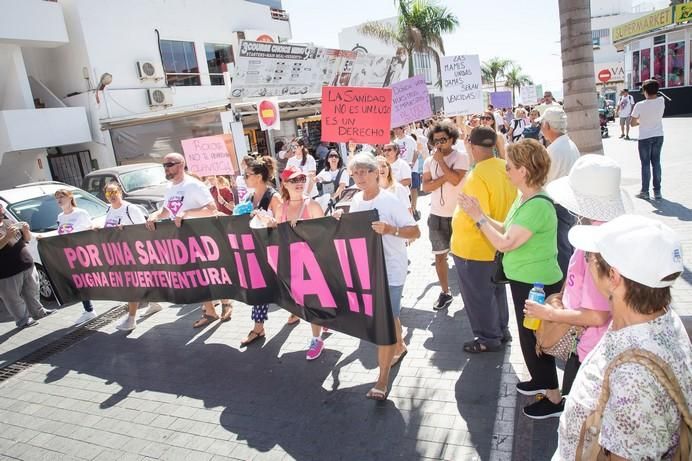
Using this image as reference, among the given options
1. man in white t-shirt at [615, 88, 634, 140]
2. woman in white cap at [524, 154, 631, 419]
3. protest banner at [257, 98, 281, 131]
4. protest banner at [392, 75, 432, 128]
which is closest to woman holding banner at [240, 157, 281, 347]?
woman in white cap at [524, 154, 631, 419]

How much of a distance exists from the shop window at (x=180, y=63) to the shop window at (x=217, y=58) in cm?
80

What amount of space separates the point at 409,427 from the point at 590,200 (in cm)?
205

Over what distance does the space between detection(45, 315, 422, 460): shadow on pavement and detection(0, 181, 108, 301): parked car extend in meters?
2.33

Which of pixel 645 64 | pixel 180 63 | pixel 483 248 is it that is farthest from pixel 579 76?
pixel 645 64


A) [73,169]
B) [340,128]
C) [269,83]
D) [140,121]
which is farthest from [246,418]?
[73,169]

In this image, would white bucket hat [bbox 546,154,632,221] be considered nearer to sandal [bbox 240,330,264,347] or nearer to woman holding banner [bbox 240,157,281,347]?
woman holding banner [bbox 240,157,281,347]

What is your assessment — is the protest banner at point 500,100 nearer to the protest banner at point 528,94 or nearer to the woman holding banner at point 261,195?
the protest banner at point 528,94

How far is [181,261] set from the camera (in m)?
5.46

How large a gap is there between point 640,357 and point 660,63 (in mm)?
32622

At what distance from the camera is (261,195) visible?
502 centimetres

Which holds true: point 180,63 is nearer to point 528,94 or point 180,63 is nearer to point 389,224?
point 528,94

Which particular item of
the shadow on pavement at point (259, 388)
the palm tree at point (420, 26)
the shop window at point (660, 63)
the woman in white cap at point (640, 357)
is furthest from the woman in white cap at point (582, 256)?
the shop window at point (660, 63)

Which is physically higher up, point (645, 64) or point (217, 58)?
point (217, 58)

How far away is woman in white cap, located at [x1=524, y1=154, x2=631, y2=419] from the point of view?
2.23 meters
